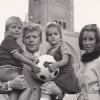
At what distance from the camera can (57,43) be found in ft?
13.8

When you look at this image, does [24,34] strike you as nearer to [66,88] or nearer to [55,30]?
[55,30]

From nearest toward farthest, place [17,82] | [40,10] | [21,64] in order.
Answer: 1. [17,82]
2. [21,64]
3. [40,10]

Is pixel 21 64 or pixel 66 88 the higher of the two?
pixel 21 64

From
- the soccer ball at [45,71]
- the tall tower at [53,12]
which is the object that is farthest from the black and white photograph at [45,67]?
the tall tower at [53,12]

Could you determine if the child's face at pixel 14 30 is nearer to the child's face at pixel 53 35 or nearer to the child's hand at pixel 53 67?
the child's face at pixel 53 35

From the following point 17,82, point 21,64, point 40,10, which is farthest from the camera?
point 40,10

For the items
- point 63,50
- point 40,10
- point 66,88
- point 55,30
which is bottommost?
point 66,88

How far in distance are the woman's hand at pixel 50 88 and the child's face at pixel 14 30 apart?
846 millimetres

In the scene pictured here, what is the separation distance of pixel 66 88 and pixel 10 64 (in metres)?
0.84

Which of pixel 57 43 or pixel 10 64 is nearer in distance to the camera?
pixel 10 64

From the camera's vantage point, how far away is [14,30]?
411cm

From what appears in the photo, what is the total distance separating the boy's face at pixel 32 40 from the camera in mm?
4016

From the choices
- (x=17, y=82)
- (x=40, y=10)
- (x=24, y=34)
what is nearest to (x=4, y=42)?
(x=24, y=34)

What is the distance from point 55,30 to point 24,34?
44cm
